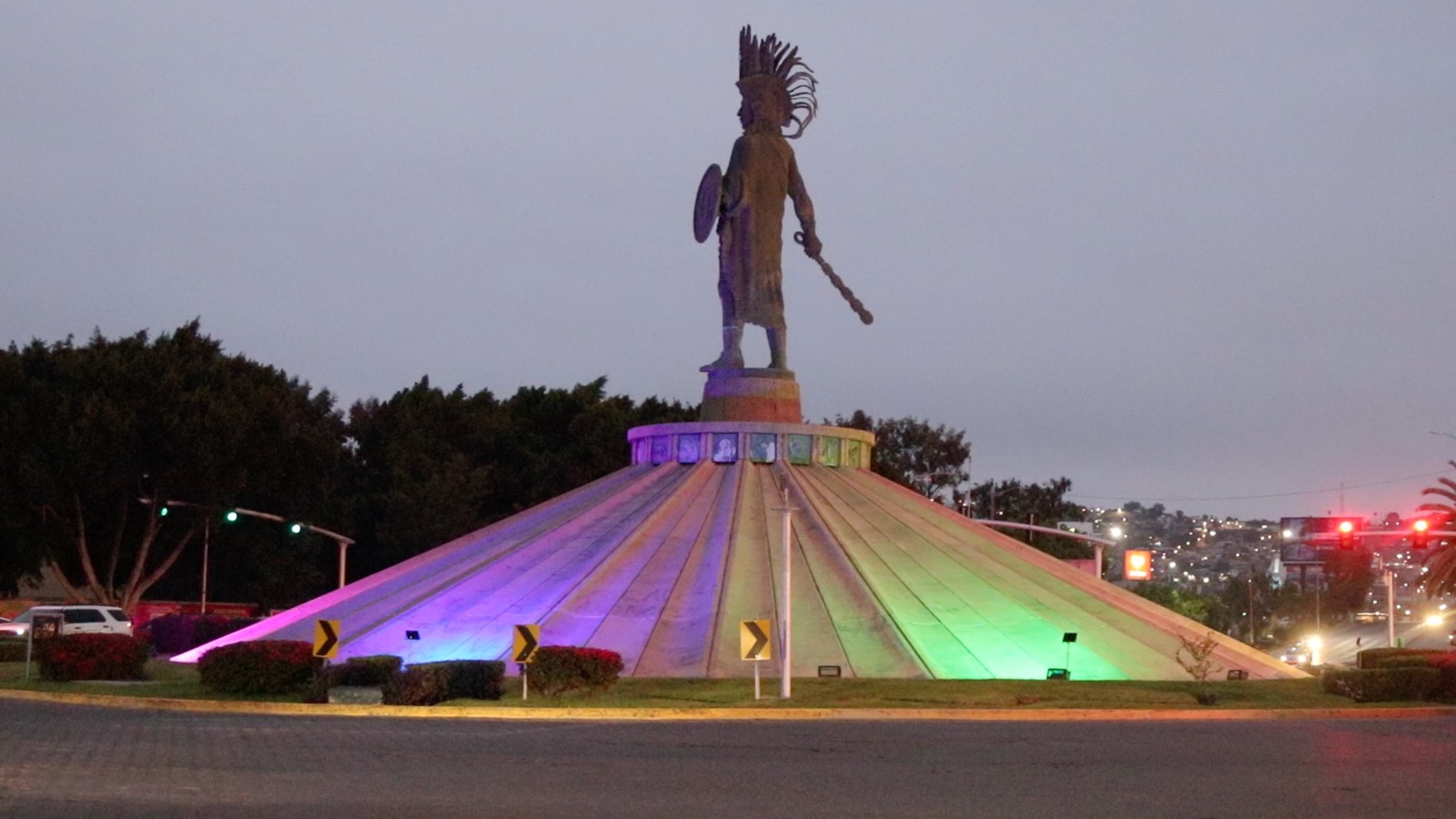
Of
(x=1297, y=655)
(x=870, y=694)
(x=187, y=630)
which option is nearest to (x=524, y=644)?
(x=870, y=694)

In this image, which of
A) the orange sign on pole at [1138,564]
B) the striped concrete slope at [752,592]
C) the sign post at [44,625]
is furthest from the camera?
the orange sign on pole at [1138,564]

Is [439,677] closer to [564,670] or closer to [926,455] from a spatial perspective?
[564,670]

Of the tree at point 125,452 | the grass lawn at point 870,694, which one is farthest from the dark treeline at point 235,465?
the grass lawn at point 870,694

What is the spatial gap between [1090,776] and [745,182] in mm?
29076

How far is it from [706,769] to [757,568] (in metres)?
20.9

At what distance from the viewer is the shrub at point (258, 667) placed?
3070cm

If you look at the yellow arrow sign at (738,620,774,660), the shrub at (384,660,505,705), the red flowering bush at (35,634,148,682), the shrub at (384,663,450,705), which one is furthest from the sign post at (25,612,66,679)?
the yellow arrow sign at (738,620,774,660)

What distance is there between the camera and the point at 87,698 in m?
30.5

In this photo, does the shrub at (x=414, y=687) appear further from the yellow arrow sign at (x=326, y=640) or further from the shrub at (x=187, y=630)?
the shrub at (x=187, y=630)

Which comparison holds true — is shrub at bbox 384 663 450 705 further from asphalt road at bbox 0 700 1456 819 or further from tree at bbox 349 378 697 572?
tree at bbox 349 378 697 572

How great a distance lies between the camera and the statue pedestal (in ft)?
147

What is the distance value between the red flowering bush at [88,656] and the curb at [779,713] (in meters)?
4.42

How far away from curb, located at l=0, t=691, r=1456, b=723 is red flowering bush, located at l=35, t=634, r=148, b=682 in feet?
14.5

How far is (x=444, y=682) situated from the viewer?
2916 cm
